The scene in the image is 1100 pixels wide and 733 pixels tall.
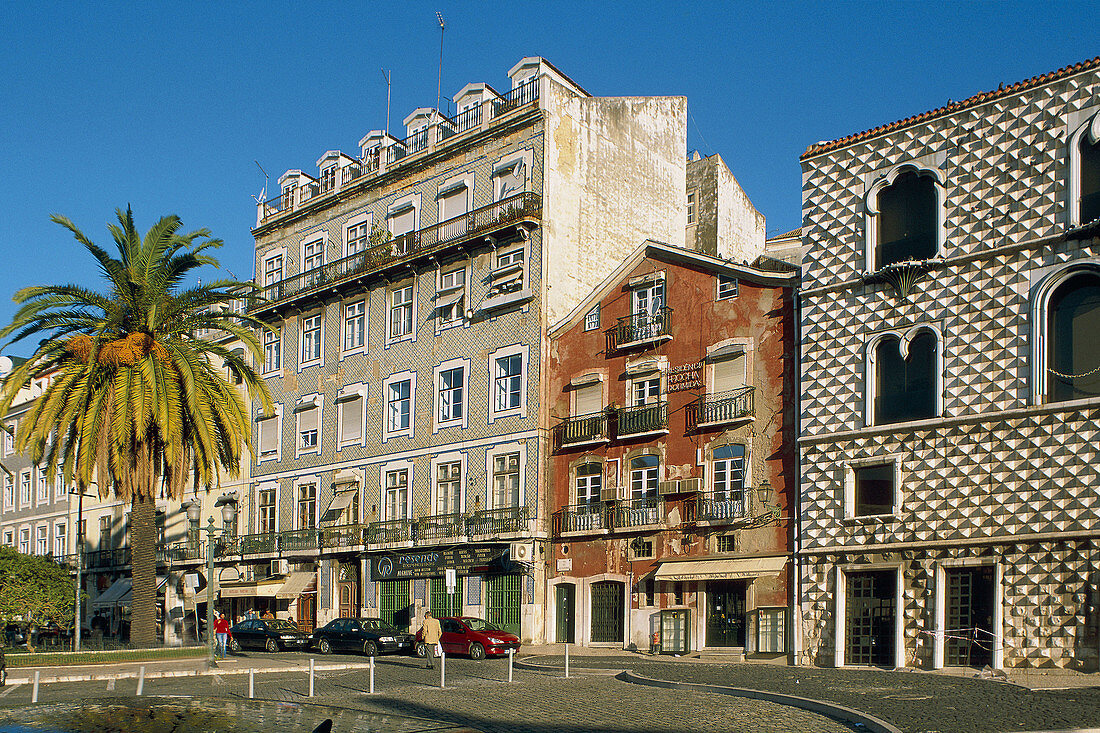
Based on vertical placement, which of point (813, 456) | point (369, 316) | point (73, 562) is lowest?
point (73, 562)

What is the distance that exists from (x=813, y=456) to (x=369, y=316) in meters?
23.0

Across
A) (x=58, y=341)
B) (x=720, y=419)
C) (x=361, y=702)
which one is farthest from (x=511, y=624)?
(x=361, y=702)

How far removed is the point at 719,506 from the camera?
36.4 metres

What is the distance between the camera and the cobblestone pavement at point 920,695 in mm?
17188

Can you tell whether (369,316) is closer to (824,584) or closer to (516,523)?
(516,523)

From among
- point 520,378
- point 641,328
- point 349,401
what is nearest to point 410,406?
point 349,401

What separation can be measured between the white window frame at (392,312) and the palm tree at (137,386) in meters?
12.8

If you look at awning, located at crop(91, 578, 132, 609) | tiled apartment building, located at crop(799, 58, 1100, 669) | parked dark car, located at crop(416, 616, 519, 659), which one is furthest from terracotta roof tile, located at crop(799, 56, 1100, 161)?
awning, located at crop(91, 578, 132, 609)

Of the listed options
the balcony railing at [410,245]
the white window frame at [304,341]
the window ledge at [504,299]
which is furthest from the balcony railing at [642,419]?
the white window frame at [304,341]

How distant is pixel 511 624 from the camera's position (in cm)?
4206

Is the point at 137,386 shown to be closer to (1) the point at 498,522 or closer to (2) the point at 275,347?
(1) the point at 498,522

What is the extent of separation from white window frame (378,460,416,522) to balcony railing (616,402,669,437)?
11020 millimetres

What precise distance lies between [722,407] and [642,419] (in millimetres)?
3223

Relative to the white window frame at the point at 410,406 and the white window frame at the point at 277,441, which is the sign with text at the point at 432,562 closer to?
the white window frame at the point at 410,406
